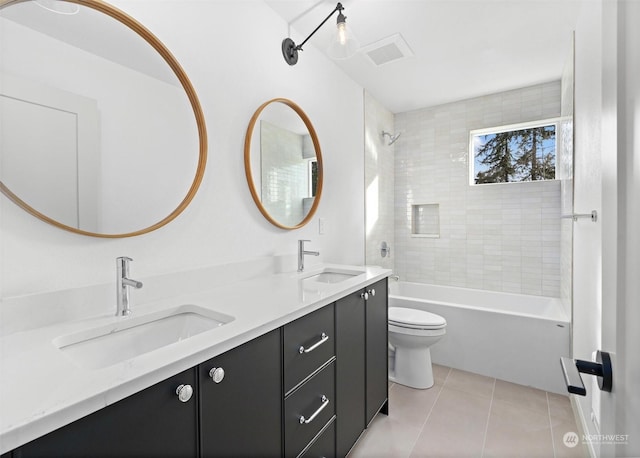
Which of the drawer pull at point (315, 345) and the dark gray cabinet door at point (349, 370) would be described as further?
the dark gray cabinet door at point (349, 370)

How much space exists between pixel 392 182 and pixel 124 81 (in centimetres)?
290

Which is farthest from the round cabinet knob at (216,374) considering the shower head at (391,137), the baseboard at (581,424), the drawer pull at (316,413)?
the shower head at (391,137)

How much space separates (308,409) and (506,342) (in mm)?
1848

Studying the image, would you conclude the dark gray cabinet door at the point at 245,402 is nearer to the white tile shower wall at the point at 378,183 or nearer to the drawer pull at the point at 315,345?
the drawer pull at the point at 315,345

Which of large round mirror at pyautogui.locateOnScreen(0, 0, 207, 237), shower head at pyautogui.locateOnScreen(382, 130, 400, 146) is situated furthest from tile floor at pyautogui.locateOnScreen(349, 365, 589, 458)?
shower head at pyautogui.locateOnScreen(382, 130, 400, 146)

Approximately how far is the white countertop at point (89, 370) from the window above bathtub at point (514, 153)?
107 inches

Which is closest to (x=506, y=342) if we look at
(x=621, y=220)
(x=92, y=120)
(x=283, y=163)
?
(x=283, y=163)

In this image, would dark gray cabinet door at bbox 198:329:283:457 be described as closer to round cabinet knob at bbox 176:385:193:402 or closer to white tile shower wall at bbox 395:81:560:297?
round cabinet knob at bbox 176:385:193:402

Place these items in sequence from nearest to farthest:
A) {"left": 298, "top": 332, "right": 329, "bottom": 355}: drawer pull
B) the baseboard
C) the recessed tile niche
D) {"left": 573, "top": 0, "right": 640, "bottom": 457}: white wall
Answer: {"left": 573, "top": 0, "right": 640, "bottom": 457}: white wall < {"left": 298, "top": 332, "right": 329, "bottom": 355}: drawer pull < the baseboard < the recessed tile niche

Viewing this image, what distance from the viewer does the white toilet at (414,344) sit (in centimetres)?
213

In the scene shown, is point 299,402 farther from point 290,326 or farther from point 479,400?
point 479,400

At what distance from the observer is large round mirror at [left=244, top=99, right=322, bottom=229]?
1707 mm

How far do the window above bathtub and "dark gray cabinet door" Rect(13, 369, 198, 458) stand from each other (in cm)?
327

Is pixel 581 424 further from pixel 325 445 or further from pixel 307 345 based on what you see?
pixel 307 345
